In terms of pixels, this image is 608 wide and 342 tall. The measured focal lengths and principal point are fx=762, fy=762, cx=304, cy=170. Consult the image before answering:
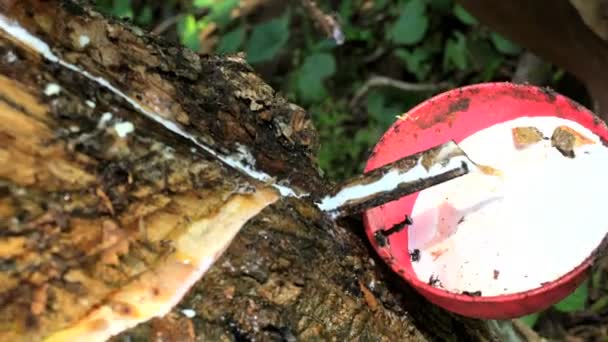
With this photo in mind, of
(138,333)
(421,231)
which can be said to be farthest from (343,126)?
(138,333)

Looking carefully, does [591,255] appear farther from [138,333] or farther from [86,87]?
[86,87]

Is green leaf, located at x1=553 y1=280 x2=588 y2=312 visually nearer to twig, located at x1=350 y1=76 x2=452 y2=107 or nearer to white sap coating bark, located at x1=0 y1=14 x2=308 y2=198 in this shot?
twig, located at x1=350 y1=76 x2=452 y2=107

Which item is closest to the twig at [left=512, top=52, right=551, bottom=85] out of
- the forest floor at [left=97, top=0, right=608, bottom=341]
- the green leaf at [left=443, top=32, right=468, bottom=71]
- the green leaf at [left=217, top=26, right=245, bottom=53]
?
the forest floor at [left=97, top=0, right=608, bottom=341]

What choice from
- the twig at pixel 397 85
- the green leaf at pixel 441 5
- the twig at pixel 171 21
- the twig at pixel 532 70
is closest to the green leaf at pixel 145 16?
the twig at pixel 171 21

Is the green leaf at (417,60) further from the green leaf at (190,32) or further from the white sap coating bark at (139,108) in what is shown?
the white sap coating bark at (139,108)

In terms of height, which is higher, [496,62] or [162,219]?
[496,62]

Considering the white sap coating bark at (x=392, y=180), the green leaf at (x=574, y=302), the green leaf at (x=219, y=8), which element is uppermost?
the green leaf at (x=219, y=8)

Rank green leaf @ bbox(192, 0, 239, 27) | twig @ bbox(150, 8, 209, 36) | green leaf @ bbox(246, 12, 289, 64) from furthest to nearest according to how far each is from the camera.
A: 1. twig @ bbox(150, 8, 209, 36)
2. green leaf @ bbox(192, 0, 239, 27)
3. green leaf @ bbox(246, 12, 289, 64)
